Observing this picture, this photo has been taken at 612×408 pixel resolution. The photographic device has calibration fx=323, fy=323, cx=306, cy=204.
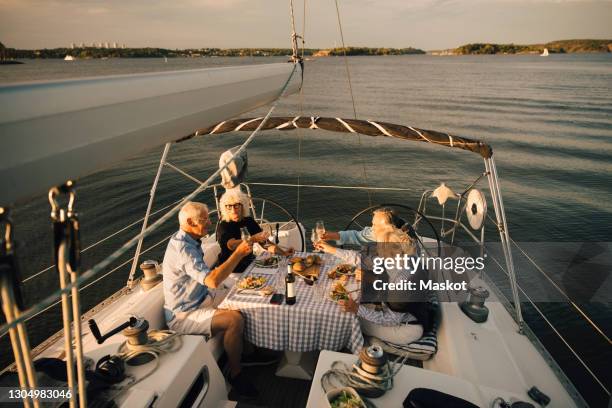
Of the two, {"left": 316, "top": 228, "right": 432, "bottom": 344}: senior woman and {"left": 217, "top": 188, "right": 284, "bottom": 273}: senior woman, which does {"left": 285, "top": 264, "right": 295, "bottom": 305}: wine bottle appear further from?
{"left": 217, "top": 188, "right": 284, "bottom": 273}: senior woman

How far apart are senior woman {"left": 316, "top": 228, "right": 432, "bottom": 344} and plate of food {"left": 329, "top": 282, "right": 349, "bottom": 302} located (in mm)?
58

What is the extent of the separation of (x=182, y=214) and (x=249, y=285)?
36.7 inches

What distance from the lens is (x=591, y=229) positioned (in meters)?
10.7

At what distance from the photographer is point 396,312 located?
3066 mm

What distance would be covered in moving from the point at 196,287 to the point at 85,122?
2793 millimetres

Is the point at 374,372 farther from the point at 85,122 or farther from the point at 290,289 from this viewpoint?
the point at 85,122

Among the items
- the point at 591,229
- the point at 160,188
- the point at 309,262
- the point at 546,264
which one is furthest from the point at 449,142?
the point at 160,188

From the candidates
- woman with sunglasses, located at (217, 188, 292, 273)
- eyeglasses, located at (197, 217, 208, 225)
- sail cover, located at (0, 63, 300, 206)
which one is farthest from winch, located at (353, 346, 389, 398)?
woman with sunglasses, located at (217, 188, 292, 273)

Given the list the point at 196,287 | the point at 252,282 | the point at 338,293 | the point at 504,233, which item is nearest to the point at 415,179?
the point at 504,233

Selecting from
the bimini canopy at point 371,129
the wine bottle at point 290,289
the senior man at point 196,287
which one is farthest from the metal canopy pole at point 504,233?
the senior man at point 196,287

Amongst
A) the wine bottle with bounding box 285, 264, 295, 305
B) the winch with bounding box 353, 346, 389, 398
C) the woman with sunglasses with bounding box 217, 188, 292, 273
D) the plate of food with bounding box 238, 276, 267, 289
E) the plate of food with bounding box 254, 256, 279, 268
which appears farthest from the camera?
the woman with sunglasses with bounding box 217, 188, 292, 273

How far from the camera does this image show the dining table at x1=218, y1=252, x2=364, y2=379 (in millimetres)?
2918

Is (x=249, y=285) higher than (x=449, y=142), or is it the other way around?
(x=449, y=142)

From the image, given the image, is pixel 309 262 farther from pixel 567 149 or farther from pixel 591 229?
pixel 567 149
